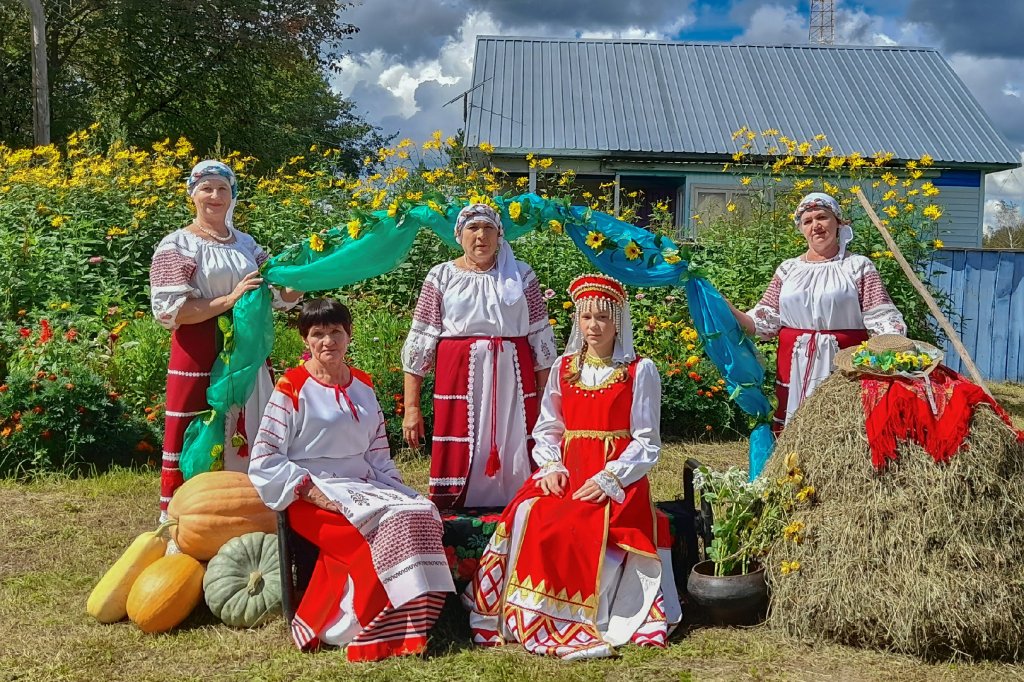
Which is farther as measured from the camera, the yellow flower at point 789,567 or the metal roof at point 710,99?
the metal roof at point 710,99

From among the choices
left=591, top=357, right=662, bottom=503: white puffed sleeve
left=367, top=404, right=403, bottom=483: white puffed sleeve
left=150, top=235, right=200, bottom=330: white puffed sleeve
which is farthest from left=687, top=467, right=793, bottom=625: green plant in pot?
left=150, top=235, right=200, bottom=330: white puffed sleeve

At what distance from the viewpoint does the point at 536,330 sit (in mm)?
4363

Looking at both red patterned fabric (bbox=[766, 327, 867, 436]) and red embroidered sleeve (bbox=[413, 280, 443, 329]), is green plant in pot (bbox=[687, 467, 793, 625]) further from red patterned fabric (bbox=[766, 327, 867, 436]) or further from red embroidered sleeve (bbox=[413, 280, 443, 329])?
red embroidered sleeve (bbox=[413, 280, 443, 329])

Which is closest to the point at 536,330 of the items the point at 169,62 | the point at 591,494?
the point at 591,494

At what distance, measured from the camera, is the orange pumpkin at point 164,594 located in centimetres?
370

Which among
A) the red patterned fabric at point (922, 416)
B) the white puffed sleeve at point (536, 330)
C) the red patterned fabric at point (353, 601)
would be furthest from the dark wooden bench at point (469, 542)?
the red patterned fabric at point (922, 416)

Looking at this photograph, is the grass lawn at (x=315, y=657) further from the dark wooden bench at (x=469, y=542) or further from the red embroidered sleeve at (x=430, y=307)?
the red embroidered sleeve at (x=430, y=307)

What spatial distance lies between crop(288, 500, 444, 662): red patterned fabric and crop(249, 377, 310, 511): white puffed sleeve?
84mm

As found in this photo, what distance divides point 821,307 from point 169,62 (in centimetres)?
1691

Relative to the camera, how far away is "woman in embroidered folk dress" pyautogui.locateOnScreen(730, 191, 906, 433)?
15.0 feet

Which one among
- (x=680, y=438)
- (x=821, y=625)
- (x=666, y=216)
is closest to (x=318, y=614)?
(x=821, y=625)

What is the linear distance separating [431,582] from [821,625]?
147 centimetres

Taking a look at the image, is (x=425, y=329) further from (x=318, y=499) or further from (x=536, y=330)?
(x=318, y=499)

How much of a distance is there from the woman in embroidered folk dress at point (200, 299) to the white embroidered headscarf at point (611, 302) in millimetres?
1413
